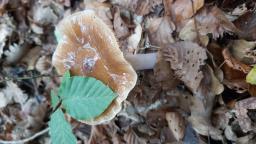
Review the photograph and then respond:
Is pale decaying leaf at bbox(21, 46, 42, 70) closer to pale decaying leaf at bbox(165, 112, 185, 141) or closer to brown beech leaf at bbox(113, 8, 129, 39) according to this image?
brown beech leaf at bbox(113, 8, 129, 39)

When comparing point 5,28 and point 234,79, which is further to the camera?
point 5,28

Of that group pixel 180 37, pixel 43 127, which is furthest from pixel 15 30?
pixel 180 37

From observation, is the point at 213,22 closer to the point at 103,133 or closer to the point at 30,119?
the point at 103,133

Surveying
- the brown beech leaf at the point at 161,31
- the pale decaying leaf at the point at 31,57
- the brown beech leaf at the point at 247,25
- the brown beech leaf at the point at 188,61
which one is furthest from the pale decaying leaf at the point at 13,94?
the brown beech leaf at the point at 247,25

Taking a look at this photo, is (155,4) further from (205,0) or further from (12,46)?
(12,46)

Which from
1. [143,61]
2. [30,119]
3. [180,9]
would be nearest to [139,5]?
[180,9]

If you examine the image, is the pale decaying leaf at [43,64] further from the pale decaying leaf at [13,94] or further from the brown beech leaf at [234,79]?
the brown beech leaf at [234,79]
